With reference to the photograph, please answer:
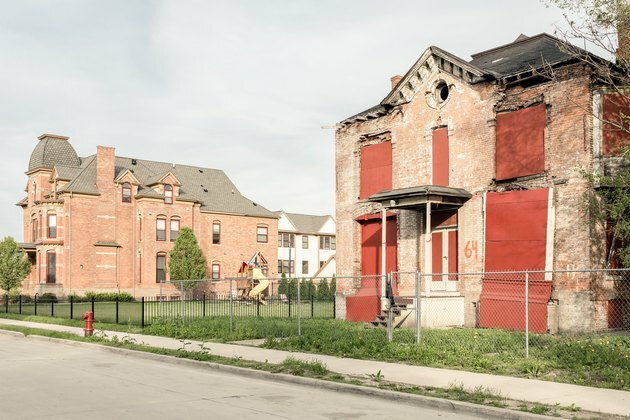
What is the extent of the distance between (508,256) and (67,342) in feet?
48.3

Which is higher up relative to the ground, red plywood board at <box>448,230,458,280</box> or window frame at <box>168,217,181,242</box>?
window frame at <box>168,217,181,242</box>

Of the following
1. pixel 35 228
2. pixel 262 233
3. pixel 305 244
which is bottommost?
pixel 305 244

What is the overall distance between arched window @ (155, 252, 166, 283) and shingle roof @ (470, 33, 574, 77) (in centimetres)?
3754

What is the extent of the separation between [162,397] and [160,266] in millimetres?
49981

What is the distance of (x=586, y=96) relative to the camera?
21000 mm

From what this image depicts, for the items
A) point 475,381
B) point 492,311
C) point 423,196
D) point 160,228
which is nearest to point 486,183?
point 423,196

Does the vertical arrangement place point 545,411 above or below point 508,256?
below

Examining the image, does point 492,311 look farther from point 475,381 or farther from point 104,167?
point 104,167

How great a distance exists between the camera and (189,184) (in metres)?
64.6

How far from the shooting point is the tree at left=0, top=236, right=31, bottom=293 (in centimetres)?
4750

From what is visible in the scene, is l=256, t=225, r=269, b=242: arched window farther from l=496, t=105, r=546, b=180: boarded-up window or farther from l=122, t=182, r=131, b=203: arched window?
l=496, t=105, r=546, b=180: boarded-up window

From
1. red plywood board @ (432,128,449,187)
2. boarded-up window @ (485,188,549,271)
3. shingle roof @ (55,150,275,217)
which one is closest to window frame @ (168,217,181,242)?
shingle roof @ (55,150,275,217)

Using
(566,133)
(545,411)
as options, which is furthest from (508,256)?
(545,411)

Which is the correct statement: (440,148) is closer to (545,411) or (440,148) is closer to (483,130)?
(483,130)
